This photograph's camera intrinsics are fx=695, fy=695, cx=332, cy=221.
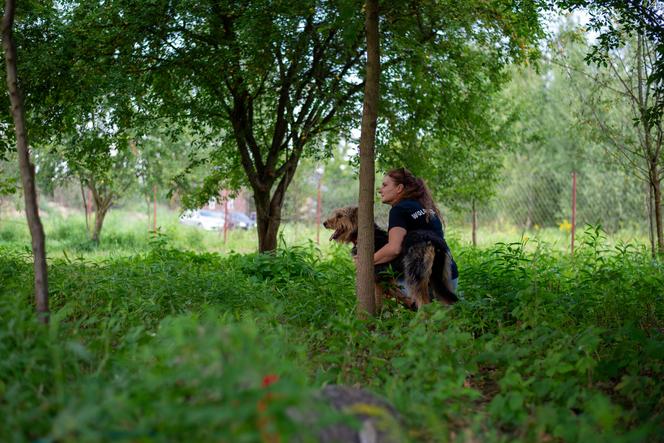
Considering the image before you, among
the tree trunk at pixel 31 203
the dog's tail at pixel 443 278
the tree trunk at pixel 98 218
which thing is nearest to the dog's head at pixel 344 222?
the dog's tail at pixel 443 278

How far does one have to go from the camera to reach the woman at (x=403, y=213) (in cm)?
579

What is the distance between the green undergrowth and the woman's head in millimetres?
963

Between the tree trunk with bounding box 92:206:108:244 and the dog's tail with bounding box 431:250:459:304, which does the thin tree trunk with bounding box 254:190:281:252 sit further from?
the tree trunk with bounding box 92:206:108:244

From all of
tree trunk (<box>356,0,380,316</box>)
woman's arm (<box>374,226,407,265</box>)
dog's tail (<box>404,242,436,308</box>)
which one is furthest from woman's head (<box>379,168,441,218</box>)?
tree trunk (<box>356,0,380,316</box>)

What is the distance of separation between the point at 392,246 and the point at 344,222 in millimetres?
588

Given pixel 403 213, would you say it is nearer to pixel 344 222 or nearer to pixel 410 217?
pixel 410 217

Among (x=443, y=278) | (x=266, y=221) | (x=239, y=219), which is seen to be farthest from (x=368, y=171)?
(x=239, y=219)

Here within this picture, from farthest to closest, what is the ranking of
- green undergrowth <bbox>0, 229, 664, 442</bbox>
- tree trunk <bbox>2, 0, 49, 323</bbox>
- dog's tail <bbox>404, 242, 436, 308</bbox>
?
dog's tail <bbox>404, 242, 436, 308</bbox>, tree trunk <bbox>2, 0, 49, 323</bbox>, green undergrowth <bbox>0, 229, 664, 442</bbox>

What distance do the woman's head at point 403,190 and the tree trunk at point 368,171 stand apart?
573 millimetres

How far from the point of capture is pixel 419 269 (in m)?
5.66

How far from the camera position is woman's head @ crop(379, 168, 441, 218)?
19.5ft

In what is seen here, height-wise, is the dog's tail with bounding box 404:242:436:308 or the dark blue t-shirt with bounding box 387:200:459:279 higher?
the dark blue t-shirt with bounding box 387:200:459:279

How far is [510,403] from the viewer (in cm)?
340

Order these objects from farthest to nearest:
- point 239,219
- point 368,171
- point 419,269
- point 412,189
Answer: point 239,219 < point 412,189 < point 419,269 < point 368,171
